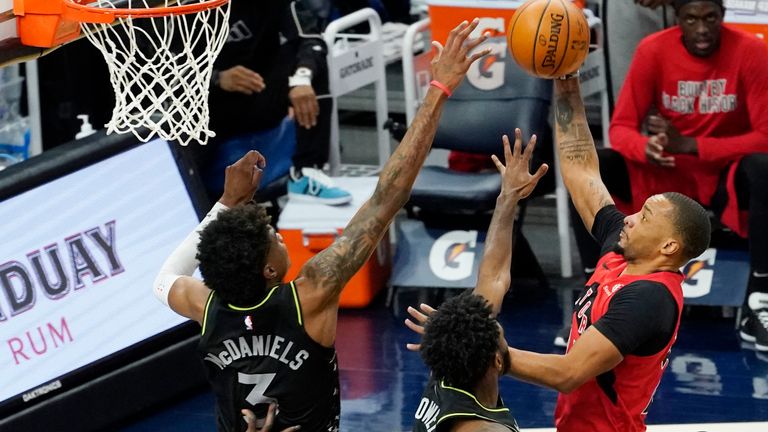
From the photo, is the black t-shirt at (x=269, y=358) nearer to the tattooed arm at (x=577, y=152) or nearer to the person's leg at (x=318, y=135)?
the tattooed arm at (x=577, y=152)

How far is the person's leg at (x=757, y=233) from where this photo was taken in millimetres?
6391

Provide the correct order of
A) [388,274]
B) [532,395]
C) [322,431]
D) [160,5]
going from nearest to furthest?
[322,431] → [160,5] → [532,395] → [388,274]

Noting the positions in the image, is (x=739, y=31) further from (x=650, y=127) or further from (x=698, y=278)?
(x=698, y=278)

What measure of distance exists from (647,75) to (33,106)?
→ 3566mm

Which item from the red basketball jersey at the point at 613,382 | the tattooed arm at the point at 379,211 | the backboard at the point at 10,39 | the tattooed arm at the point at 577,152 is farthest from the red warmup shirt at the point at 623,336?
the backboard at the point at 10,39

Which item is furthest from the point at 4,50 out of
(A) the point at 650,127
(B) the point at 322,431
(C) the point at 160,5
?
(A) the point at 650,127

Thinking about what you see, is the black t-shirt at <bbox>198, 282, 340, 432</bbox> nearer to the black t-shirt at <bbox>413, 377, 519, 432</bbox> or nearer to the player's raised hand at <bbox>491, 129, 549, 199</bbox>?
the black t-shirt at <bbox>413, 377, 519, 432</bbox>

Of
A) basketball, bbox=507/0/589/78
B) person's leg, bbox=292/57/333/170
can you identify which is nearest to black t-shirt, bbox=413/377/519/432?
basketball, bbox=507/0/589/78

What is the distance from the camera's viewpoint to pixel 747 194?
21.3 ft

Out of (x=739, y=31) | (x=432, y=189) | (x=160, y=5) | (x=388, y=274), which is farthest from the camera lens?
(x=388, y=274)

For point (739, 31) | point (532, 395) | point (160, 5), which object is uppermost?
point (160, 5)

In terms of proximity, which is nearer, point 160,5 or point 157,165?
point 160,5

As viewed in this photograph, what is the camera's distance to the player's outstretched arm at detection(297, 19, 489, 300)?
406 centimetres

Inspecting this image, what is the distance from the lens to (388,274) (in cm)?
755
